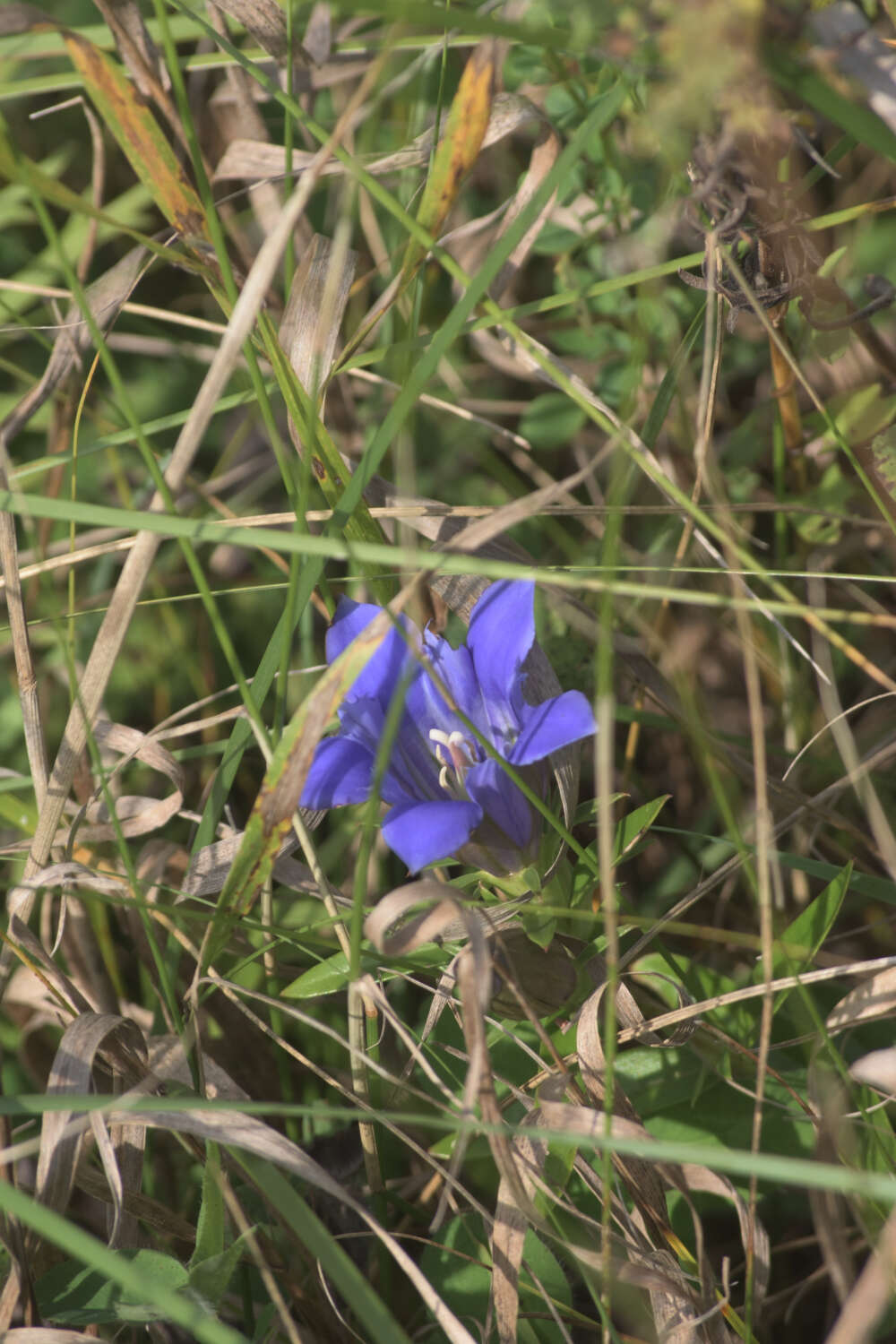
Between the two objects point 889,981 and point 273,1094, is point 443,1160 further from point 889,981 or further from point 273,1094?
point 889,981

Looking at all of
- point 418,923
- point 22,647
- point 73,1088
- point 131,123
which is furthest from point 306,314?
point 73,1088

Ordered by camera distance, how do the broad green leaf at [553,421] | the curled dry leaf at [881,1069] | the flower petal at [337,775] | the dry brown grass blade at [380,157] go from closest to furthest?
the curled dry leaf at [881,1069]
the flower petal at [337,775]
the dry brown grass blade at [380,157]
the broad green leaf at [553,421]

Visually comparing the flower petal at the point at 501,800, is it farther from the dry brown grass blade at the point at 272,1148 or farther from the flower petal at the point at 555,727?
the dry brown grass blade at the point at 272,1148

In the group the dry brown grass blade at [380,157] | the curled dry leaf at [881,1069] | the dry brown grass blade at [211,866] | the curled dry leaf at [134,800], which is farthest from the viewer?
the dry brown grass blade at [380,157]

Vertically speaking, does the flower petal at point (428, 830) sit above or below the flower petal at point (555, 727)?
below

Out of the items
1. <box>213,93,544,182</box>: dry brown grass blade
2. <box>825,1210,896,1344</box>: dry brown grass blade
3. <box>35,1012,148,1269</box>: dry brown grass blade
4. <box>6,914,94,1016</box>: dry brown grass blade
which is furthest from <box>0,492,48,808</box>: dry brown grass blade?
<box>825,1210,896,1344</box>: dry brown grass blade

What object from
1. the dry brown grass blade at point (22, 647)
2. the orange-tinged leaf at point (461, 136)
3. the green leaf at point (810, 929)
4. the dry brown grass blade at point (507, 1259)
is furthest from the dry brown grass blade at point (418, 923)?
the orange-tinged leaf at point (461, 136)

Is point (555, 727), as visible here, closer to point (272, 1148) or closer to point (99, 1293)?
point (272, 1148)
